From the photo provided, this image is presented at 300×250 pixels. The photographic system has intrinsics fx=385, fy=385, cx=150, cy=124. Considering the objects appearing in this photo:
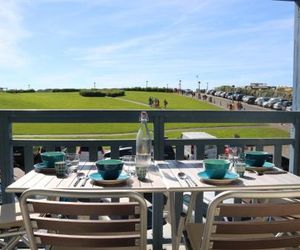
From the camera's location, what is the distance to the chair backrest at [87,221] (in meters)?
1.58

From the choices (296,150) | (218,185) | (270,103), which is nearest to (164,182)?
(218,185)

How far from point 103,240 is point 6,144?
5.17 feet

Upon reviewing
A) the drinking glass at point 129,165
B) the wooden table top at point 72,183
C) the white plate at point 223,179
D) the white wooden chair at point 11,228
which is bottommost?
the white wooden chair at point 11,228

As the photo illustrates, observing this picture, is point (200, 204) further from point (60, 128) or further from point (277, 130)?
point (60, 128)

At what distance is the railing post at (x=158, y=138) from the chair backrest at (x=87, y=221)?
4.36 feet

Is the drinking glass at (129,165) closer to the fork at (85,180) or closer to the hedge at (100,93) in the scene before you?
the fork at (85,180)

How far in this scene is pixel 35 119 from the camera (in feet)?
9.68

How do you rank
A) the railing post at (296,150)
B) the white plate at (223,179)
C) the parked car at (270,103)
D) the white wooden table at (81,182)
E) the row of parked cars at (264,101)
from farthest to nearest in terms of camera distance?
the parked car at (270,103) < the row of parked cars at (264,101) < the railing post at (296,150) < the white plate at (223,179) < the white wooden table at (81,182)

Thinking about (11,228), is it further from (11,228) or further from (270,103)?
(270,103)

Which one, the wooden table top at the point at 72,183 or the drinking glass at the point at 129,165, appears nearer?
the wooden table top at the point at 72,183

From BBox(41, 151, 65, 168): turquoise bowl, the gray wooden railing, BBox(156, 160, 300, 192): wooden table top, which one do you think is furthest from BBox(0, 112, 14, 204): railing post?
BBox(156, 160, 300, 192): wooden table top

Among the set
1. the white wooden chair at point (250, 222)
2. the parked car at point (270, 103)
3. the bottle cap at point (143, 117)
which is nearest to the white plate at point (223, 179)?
the white wooden chair at point (250, 222)

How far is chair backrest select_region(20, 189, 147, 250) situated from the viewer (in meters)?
1.58

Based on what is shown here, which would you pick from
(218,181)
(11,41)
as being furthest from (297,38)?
(11,41)
